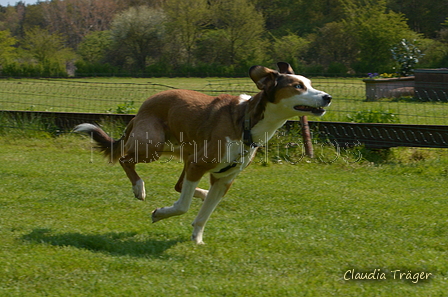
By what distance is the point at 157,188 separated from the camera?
8492 millimetres

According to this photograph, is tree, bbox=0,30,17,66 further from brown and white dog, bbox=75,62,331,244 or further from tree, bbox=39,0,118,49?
brown and white dog, bbox=75,62,331,244

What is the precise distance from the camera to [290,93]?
5457 mm

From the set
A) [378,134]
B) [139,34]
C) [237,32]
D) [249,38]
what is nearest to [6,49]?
[139,34]

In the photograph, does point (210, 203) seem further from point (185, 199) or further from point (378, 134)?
point (378, 134)

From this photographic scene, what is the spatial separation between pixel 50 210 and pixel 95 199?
77 cm

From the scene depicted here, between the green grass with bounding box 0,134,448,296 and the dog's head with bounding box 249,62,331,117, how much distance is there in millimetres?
1434

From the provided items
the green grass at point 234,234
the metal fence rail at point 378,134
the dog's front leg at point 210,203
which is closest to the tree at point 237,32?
the metal fence rail at point 378,134

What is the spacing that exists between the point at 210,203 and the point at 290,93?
1.51 meters

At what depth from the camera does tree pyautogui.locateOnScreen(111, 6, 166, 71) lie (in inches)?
2486

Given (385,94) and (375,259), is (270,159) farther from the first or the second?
(385,94)

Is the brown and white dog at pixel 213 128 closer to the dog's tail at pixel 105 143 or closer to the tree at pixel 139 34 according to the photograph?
the dog's tail at pixel 105 143

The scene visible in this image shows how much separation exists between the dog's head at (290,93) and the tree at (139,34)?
181 feet

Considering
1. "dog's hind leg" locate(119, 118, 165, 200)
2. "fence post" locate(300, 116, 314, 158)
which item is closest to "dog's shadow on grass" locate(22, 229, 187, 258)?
"dog's hind leg" locate(119, 118, 165, 200)

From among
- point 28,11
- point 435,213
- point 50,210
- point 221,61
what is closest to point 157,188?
point 50,210
